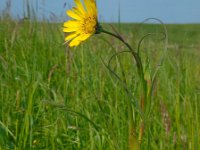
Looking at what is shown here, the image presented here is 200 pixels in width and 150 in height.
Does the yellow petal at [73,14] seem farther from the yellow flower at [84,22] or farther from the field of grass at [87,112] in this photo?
the field of grass at [87,112]

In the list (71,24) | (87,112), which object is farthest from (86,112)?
(71,24)

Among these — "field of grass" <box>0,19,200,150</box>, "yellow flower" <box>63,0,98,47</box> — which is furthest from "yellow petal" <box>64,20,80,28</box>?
"field of grass" <box>0,19,200,150</box>

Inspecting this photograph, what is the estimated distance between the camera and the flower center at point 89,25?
2.33ft

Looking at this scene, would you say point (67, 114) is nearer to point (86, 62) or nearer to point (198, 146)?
point (198, 146)

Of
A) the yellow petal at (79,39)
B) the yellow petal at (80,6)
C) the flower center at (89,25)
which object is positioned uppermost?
the yellow petal at (80,6)

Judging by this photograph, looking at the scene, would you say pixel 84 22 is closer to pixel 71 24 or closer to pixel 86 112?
pixel 71 24

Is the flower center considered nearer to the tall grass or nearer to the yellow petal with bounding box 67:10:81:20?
the yellow petal with bounding box 67:10:81:20

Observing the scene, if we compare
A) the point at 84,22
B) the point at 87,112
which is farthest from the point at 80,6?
the point at 87,112

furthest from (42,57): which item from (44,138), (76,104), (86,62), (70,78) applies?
(44,138)

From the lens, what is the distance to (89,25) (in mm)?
710

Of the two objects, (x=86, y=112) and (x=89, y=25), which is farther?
(x=86, y=112)

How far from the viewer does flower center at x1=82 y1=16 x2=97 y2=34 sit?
28.0 inches

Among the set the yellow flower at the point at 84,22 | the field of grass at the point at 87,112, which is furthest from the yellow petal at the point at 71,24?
the field of grass at the point at 87,112

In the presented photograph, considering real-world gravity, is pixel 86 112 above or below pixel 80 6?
below
